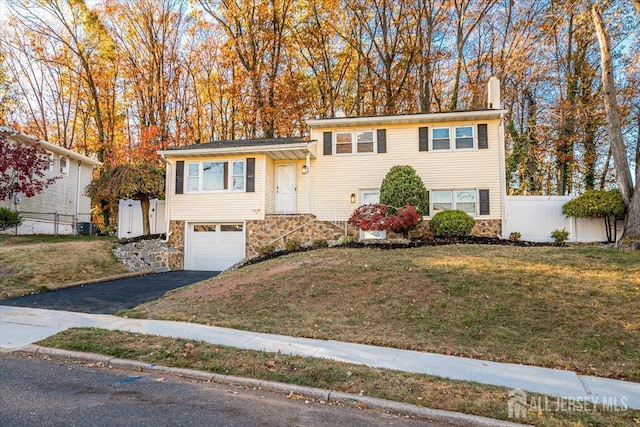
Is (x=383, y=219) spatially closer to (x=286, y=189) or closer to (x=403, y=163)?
Result: (x=403, y=163)

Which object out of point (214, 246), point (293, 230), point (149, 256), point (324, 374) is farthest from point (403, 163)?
point (324, 374)

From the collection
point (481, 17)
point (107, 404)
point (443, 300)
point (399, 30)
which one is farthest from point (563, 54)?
point (107, 404)

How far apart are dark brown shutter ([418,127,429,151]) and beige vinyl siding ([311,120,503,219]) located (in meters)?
0.16

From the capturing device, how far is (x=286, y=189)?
17172 millimetres

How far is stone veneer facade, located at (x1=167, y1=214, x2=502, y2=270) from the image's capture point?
49.6 ft

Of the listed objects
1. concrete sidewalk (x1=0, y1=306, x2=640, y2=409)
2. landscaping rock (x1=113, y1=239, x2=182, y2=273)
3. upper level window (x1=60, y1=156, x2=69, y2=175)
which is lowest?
concrete sidewalk (x1=0, y1=306, x2=640, y2=409)

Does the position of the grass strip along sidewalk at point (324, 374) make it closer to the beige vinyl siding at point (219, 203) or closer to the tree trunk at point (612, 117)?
the beige vinyl siding at point (219, 203)

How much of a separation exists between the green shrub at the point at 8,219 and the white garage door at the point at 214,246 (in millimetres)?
7449

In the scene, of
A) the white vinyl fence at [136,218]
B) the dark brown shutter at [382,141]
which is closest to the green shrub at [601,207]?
the dark brown shutter at [382,141]

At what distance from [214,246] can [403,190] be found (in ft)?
26.4

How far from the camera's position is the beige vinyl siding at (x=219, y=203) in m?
16.1

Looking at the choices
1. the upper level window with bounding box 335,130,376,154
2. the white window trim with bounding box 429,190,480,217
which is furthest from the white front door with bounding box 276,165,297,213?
the white window trim with bounding box 429,190,480,217

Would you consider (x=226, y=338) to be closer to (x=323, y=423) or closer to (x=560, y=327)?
(x=323, y=423)

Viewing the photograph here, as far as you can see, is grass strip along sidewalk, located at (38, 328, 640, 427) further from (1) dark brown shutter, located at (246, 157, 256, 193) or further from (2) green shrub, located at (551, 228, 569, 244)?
(2) green shrub, located at (551, 228, 569, 244)
